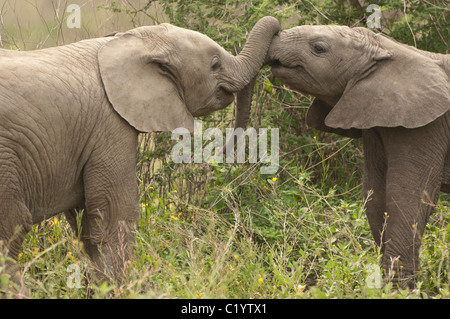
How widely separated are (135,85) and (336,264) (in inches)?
67.7

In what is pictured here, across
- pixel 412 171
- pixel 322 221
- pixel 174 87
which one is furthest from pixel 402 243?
pixel 174 87

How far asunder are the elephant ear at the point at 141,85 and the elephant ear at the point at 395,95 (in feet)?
3.68

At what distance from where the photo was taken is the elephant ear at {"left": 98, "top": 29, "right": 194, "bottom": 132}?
15.8 feet

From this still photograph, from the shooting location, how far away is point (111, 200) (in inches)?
187

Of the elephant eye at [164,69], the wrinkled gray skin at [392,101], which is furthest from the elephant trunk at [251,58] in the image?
the elephant eye at [164,69]

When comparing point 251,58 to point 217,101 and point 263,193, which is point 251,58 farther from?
point 263,193

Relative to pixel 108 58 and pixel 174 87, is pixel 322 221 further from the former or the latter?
pixel 108 58

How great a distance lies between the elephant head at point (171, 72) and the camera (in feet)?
15.9

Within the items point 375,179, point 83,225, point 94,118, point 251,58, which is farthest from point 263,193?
point 94,118

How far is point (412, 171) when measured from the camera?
5211 millimetres

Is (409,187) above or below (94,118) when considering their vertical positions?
below

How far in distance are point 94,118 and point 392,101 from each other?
79.3 inches

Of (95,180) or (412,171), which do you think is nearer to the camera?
(95,180)

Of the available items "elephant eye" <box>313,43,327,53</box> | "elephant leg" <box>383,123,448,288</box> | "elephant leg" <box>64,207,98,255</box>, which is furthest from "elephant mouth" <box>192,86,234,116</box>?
"elephant leg" <box>383,123,448,288</box>
